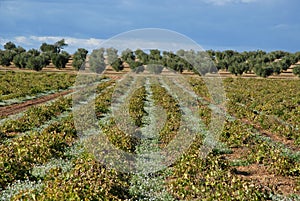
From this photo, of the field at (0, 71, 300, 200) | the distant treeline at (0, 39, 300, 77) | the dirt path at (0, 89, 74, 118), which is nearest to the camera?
the field at (0, 71, 300, 200)

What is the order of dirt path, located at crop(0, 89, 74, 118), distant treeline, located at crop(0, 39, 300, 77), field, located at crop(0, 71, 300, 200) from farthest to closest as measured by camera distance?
distant treeline, located at crop(0, 39, 300, 77) → dirt path, located at crop(0, 89, 74, 118) → field, located at crop(0, 71, 300, 200)

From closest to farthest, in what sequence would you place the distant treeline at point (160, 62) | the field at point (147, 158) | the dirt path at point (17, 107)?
the field at point (147, 158) < the dirt path at point (17, 107) < the distant treeline at point (160, 62)

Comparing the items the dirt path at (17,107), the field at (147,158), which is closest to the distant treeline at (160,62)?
the dirt path at (17,107)

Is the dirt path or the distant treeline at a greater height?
the distant treeline

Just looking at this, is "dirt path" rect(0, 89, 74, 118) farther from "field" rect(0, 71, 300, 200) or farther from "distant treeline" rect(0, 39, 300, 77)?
"distant treeline" rect(0, 39, 300, 77)

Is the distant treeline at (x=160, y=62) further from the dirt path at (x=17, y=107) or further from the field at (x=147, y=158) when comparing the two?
the field at (x=147, y=158)

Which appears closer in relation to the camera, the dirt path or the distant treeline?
the dirt path

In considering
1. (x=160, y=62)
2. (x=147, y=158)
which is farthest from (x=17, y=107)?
(x=160, y=62)

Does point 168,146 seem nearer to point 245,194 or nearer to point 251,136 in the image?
point 251,136

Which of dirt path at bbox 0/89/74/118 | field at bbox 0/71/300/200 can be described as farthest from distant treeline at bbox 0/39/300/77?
field at bbox 0/71/300/200

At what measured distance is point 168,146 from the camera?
1789 centimetres

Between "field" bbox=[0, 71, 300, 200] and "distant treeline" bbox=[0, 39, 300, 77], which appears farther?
"distant treeline" bbox=[0, 39, 300, 77]

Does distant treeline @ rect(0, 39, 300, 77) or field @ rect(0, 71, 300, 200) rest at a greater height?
distant treeline @ rect(0, 39, 300, 77)

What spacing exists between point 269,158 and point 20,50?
119342 mm
